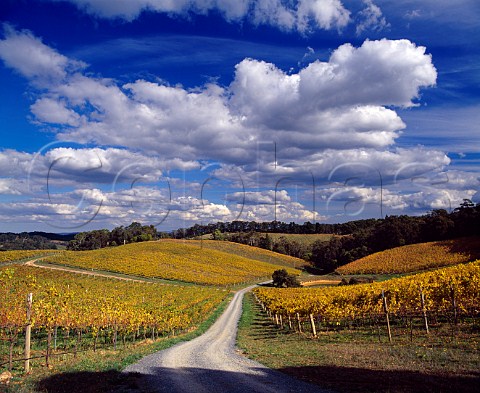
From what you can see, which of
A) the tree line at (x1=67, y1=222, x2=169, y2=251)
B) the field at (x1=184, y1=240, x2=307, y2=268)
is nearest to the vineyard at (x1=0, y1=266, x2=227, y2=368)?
the field at (x1=184, y1=240, x2=307, y2=268)

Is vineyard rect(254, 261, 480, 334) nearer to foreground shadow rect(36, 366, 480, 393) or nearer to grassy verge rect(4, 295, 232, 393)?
foreground shadow rect(36, 366, 480, 393)

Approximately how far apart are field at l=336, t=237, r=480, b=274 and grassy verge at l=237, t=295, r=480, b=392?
53.2m

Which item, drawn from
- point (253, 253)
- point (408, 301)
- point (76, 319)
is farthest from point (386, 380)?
point (253, 253)

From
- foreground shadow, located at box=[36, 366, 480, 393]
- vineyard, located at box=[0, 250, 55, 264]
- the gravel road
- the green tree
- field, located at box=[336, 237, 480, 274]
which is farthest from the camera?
vineyard, located at box=[0, 250, 55, 264]

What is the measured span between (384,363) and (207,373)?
6.76m

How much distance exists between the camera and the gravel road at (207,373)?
11781 millimetres

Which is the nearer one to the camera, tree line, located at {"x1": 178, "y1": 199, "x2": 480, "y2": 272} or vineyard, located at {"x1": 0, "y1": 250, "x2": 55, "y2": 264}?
vineyard, located at {"x1": 0, "y1": 250, "x2": 55, "y2": 264}

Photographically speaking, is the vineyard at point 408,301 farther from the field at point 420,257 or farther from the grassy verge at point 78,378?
the field at point 420,257

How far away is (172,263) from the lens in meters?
93.5

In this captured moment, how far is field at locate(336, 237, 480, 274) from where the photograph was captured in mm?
69000

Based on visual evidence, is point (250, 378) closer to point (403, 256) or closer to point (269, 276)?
point (403, 256)

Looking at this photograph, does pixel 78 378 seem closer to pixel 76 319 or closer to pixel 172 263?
pixel 76 319

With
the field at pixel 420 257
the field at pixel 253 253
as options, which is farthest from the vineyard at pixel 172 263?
the field at pixel 420 257

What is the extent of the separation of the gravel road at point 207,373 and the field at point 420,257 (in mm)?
59818
